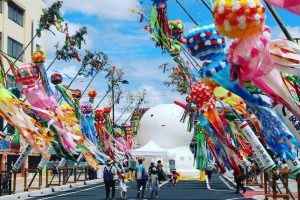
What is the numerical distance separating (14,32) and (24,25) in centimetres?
280

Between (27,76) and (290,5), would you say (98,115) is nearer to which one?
(27,76)

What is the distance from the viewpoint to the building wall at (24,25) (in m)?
47.6

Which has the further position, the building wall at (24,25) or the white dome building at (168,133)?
the white dome building at (168,133)

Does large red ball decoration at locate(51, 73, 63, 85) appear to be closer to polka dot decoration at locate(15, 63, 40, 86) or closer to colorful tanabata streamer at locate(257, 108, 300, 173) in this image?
polka dot decoration at locate(15, 63, 40, 86)

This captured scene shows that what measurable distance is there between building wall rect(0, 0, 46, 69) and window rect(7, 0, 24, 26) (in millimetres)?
282

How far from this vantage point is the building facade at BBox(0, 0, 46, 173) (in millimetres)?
46084

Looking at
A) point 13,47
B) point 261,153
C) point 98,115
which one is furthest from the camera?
point 13,47

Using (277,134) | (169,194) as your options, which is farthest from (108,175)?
(277,134)

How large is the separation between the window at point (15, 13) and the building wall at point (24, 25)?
0.93 feet

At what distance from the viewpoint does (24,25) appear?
52812mm

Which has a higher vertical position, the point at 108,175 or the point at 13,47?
the point at 13,47

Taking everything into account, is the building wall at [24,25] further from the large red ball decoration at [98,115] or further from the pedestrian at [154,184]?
the pedestrian at [154,184]

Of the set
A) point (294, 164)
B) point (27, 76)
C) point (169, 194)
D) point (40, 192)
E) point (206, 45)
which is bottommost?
point (169, 194)

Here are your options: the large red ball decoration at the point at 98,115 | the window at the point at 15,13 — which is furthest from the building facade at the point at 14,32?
the large red ball decoration at the point at 98,115
